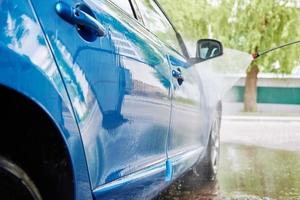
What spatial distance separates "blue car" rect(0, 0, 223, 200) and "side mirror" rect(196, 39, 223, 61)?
131 cm

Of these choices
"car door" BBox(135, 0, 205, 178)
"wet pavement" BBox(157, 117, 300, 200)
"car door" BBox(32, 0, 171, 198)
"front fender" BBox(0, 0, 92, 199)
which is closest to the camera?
"front fender" BBox(0, 0, 92, 199)

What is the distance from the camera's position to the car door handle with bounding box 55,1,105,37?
1591mm

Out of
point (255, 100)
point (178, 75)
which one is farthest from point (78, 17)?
point (255, 100)

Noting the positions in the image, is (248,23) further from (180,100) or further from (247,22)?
(180,100)

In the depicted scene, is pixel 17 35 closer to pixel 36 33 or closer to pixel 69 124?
pixel 36 33

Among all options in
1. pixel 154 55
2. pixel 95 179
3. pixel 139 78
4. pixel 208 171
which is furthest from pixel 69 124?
pixel 208 171

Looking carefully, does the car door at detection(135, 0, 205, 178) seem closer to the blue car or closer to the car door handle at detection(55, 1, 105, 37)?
the blue car

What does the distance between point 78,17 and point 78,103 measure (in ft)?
0.97

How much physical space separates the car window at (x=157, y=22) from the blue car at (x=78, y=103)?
476 mm

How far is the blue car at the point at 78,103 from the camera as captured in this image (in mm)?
1407

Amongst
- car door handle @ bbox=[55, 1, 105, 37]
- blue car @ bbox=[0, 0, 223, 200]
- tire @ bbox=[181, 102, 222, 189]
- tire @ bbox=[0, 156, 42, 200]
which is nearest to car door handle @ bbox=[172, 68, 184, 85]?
blue car @ bbox=[0, 0, 223, 200]

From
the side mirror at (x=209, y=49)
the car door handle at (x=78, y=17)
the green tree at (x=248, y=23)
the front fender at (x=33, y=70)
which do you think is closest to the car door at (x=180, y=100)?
the side mirror at (x=209, y=49)

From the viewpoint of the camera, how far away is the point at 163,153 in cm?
268

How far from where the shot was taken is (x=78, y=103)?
1.59 m
